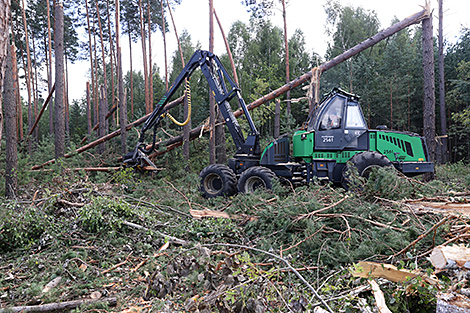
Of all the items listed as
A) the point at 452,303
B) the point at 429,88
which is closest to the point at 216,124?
the point at 429,88

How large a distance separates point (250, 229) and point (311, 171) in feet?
11.1

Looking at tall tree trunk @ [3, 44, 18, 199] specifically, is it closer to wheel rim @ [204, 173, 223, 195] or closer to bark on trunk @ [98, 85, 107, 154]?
wheel rim @ [204, 173, 223, 195]

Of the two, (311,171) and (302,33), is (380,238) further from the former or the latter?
(302,33)

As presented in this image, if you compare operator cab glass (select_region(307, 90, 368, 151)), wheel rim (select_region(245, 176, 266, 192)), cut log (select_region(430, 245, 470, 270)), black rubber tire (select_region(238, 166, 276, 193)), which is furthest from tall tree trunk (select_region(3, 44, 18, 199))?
cut log (select_region(430, 245, 470, 270))

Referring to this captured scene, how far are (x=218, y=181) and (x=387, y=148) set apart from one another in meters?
4.47

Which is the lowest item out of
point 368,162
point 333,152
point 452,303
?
point 452,303

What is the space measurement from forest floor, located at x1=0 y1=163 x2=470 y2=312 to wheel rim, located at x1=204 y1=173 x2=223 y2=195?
2497 mm

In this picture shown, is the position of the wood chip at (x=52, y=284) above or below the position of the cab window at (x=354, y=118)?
below

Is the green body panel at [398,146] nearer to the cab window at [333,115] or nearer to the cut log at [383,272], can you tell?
the cab window at [333,115]

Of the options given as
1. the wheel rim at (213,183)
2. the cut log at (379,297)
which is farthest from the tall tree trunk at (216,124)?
the cut log at (379,297)

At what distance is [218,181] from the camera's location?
30.5 ft

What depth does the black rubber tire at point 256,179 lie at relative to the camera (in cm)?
809

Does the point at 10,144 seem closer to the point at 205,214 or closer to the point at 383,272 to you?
the point at 205,214

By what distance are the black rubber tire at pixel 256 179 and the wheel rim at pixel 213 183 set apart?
3.27 ft
